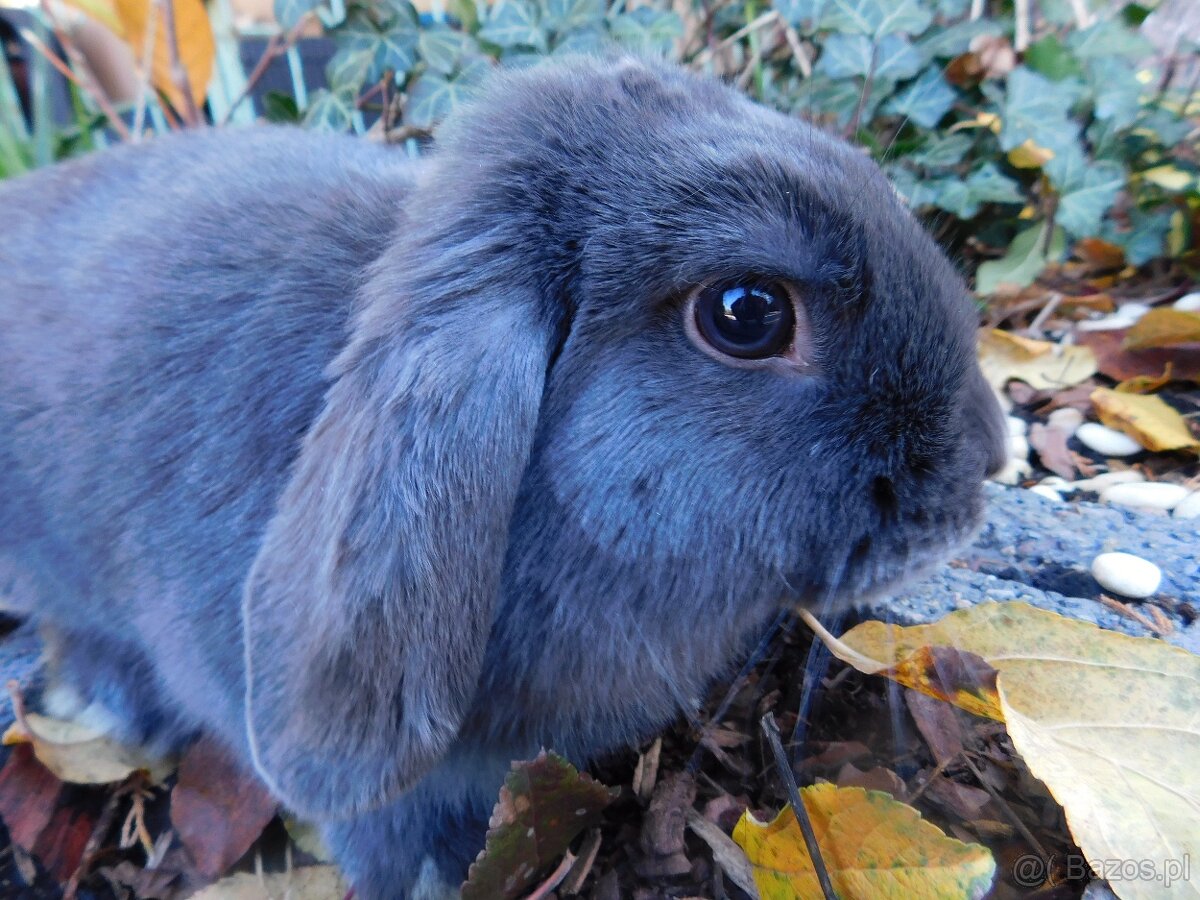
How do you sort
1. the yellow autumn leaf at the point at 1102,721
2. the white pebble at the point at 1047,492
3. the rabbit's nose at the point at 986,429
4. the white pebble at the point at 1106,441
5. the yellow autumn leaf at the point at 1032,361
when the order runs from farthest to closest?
the yellow autumn leaf at the point at 1032,361, the white pebble at the point at 1106,441, the white pebble at the point at 1047,492, the rabbit's nose at the point at 986,429, the yellow autumn leaf at the point at 1102,721

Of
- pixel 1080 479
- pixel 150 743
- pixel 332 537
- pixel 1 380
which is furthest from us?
pixel 1080 479

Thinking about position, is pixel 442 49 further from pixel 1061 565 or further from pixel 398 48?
pixel 1061 565

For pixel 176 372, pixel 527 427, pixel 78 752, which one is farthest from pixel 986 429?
pixel 78 752

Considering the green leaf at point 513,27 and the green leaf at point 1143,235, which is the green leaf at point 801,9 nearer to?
the green leaf at point 513,27

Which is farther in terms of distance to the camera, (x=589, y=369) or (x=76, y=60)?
(x=76, y=60)

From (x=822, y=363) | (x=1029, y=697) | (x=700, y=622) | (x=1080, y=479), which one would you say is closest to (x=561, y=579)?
(x=700, y=622)

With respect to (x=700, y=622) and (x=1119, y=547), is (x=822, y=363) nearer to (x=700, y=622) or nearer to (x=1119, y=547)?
(x=700, y=622)

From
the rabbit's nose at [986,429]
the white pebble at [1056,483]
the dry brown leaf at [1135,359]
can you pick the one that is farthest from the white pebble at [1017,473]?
the rabbit's nose at [986,429]
